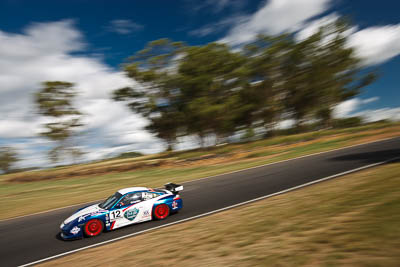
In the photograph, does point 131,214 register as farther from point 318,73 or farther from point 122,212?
point 318,73

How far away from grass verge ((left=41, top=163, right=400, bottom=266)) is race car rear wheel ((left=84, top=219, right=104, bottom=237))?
1049 mm

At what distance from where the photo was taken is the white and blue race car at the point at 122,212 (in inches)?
292

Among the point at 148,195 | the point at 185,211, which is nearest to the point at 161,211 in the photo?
the point at 148,195

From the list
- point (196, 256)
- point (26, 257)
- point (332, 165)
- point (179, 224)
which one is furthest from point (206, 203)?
point (332, 165)

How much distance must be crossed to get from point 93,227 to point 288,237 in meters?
5.68

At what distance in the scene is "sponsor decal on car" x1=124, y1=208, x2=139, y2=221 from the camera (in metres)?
7.90

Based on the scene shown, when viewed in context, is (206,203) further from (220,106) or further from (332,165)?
(220,106)

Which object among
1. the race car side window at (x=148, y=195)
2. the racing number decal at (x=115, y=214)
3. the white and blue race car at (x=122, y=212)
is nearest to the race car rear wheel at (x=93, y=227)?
the white and blue race car at (x=122, y=212)

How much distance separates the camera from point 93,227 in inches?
296

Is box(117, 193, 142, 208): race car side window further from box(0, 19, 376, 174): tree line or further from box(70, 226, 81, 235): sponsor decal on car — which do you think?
box(0, 19, 376, 174): tree line

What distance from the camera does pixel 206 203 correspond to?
9.61 m

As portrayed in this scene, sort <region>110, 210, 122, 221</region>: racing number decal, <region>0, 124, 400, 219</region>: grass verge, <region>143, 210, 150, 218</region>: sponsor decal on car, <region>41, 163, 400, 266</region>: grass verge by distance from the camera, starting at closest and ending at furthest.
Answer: <region>41, 163, 400, 266</region>: grass verge → <region>110, 210, 122, 221</region>: racing number decal → <region>143, 210, 150, 218</region>: sponsor decal on car → <region>0, 124, 400, 219</region>: grass verge

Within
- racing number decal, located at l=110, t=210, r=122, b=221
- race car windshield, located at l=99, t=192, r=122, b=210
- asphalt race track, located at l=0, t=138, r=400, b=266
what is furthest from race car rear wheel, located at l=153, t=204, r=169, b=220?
race car windshield, located at l=99, t=192, r=122, b=210

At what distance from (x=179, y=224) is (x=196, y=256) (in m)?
2.78
